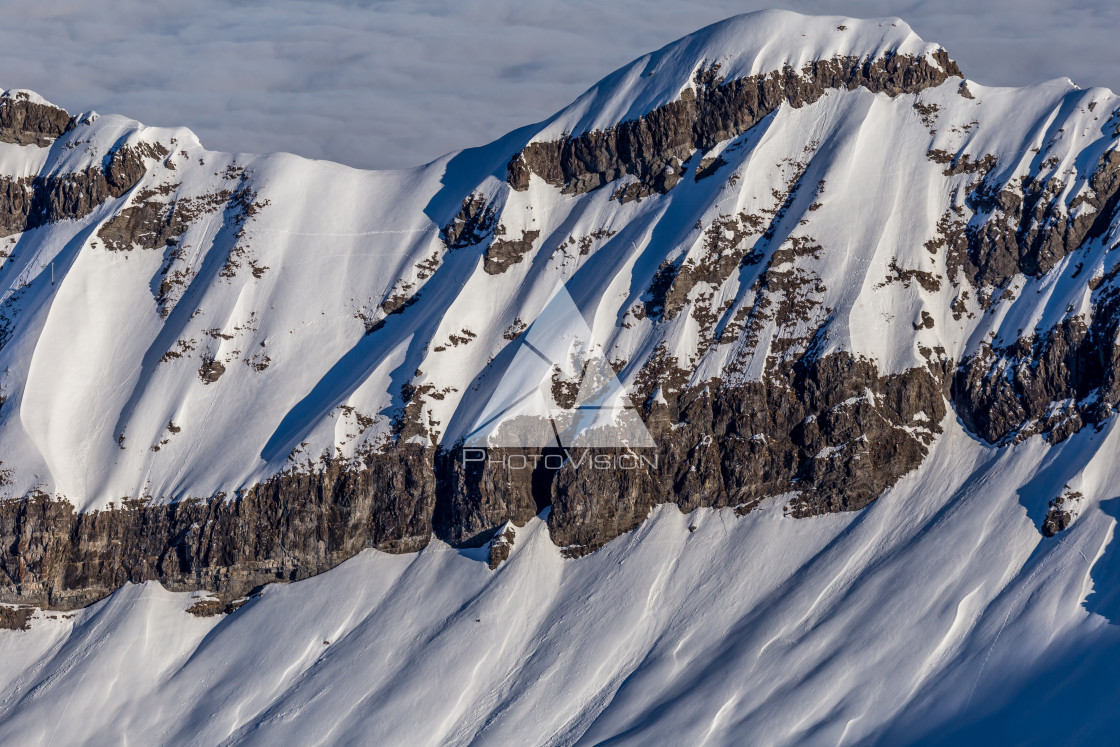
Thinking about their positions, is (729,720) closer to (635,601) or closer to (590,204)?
(635,601)

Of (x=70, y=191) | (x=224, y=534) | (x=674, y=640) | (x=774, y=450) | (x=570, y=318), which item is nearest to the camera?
(x=674, y=640)

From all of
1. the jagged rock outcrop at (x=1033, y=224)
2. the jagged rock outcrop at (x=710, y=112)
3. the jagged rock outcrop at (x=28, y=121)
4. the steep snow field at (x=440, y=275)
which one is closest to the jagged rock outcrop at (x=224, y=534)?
the steep snow field at (x=440, y=275)

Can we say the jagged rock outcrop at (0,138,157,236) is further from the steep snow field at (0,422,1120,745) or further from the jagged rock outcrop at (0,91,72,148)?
the steep snow field at (0,422,1120,745)

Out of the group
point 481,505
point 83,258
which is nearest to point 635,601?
point 481,505

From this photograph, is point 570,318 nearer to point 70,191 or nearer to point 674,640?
point 674,640

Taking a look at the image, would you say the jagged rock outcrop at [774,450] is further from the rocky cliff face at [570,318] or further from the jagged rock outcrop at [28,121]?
the jagged rock outcrop at [28,121]

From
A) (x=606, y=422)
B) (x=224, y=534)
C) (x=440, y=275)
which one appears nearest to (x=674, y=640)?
(x=606, y=422)
